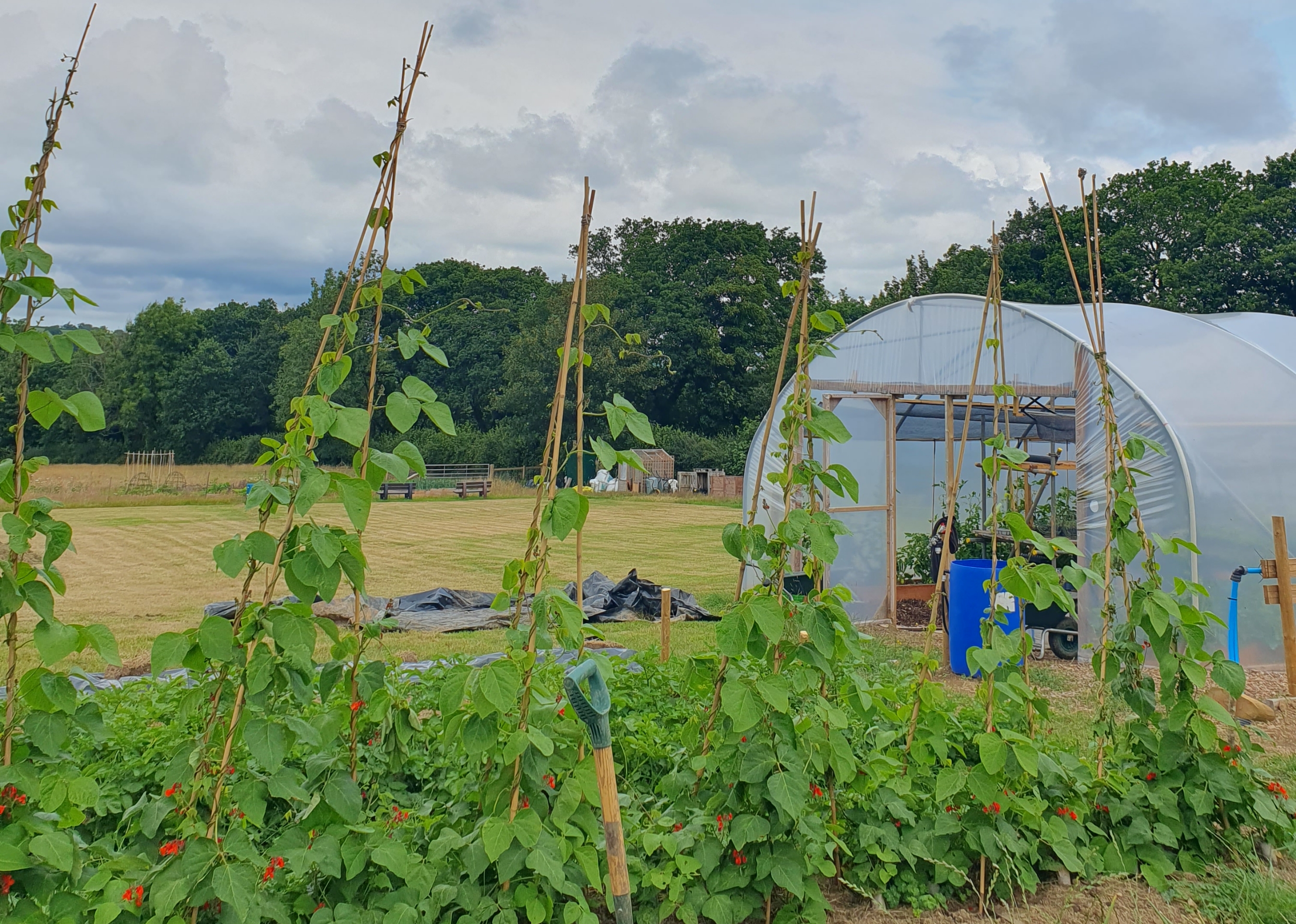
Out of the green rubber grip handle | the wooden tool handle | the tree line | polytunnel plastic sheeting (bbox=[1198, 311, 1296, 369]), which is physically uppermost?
the tree line

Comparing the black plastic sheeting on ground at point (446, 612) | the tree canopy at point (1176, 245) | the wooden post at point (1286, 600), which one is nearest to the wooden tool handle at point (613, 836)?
the wooden post at point (1286, 600)

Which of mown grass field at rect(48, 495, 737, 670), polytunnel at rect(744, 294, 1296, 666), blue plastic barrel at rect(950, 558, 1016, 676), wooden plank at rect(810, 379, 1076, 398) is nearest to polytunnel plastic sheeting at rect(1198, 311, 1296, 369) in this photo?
polytunnel at rect(744, 294, 1296, 666)

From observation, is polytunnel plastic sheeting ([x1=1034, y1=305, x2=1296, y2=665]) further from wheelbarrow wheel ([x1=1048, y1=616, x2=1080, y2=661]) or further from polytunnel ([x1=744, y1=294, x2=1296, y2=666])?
wheelbarrow wheel ([x1=1048, y1=616, x2=1080, y2=661])

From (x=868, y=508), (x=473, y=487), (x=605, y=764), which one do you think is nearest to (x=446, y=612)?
(x=868, y=508)

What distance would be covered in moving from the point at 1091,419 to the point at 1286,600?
79.0 inches

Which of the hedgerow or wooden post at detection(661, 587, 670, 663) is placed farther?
wooden post at detection(661, 587, 670, 663)

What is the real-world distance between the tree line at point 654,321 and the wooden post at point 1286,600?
1799 cm

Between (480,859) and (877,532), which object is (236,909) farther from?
(877,532)

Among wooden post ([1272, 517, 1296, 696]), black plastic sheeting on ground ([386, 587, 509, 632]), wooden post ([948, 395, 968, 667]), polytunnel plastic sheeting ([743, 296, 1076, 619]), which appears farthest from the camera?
black plastic sheeting on ground ([386, 587, 509, 632])

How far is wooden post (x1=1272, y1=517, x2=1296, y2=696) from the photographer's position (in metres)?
5.54

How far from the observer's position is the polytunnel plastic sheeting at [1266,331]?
7.61 meters

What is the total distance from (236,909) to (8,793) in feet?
1.56

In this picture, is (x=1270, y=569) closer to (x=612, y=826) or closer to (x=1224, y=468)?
(x=1224, y=468)

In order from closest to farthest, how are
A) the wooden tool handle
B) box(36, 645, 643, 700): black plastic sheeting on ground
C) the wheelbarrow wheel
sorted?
the wooden tool handle
box(36, 645, 643, 700): black plastic sheeting on ground
the wheelbarrow wheel
